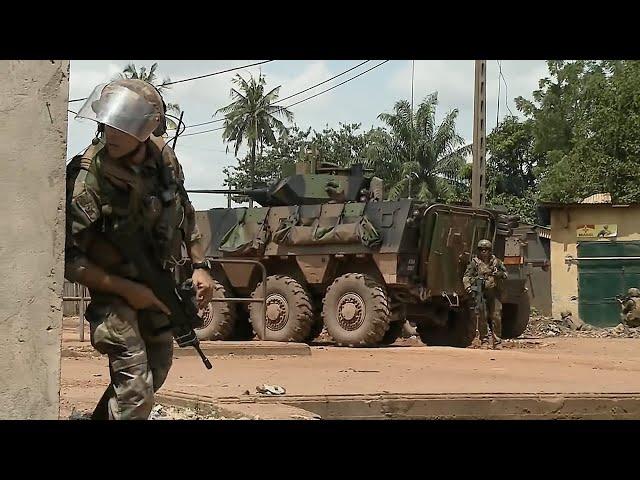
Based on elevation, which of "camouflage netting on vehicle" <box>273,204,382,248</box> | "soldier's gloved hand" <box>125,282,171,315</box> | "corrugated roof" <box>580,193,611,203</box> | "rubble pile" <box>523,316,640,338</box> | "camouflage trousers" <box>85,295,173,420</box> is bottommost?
"rubble pile" <box>523,316,640,338</box>

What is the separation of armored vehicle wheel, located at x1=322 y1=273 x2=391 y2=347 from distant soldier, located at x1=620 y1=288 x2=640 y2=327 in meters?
8.66

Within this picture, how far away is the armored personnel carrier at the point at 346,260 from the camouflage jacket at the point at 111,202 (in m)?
9.03

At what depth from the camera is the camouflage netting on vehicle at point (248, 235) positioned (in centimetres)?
1427

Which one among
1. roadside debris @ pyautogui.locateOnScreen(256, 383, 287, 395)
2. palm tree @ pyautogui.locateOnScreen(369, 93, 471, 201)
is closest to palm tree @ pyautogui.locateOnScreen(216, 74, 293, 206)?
palm tree @ pyautogui.locateOnScreen(369, 93, 471, 201)

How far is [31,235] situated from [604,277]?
1966 cm

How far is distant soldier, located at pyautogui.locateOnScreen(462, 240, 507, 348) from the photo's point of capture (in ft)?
43.8

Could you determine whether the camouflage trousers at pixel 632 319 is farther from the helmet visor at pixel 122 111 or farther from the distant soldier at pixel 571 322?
the helmet visor at pixel 122 111

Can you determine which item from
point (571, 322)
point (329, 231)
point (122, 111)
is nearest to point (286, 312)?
point (329, 231)

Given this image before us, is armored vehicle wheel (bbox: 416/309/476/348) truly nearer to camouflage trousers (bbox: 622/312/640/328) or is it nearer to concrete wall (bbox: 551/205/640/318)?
camouflage trousers (bbox: 622/312/640/328)

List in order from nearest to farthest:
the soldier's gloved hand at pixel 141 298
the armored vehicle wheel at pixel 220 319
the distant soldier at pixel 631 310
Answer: the soldier's gloved hand at pixel 141 298 < the armored vehicle wheel at pixel 220 319 < the distant soldier at pixel 631 310

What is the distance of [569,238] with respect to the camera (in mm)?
21656

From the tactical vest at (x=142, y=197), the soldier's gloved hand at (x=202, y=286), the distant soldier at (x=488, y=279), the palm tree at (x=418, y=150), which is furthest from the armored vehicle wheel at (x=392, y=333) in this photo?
the palm tree at (x=418, y=150)

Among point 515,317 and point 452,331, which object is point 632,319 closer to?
point 515,317
